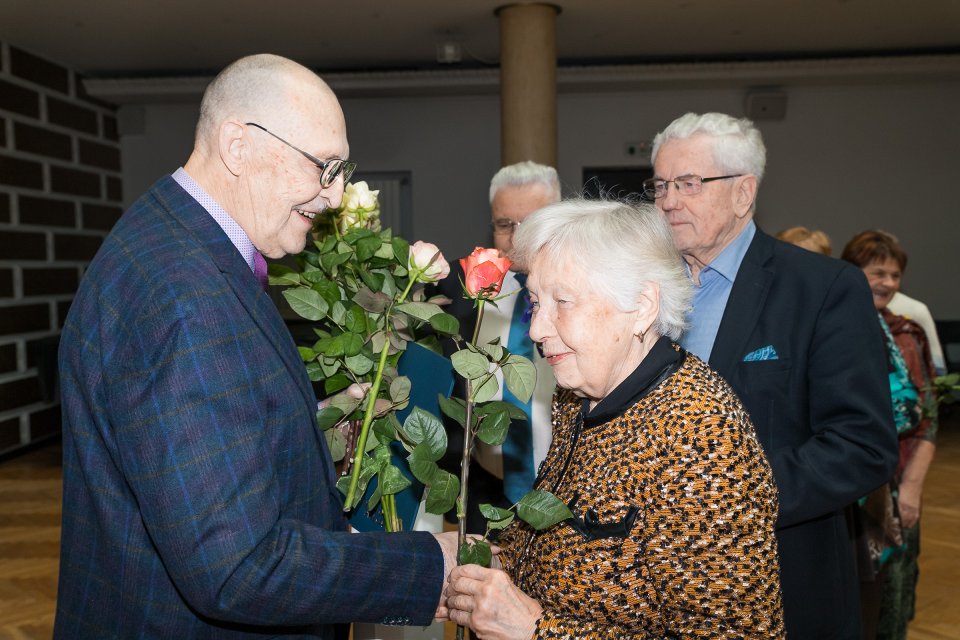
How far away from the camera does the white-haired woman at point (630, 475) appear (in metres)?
1.16

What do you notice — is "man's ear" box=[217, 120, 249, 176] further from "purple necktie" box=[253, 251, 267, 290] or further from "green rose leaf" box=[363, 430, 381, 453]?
"green rose leaf" box=[363, 430, 381, 453]

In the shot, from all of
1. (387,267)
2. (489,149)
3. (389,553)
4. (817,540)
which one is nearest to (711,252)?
(817,540)

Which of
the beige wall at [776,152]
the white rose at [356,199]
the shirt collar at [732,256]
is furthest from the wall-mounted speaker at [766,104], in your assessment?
the white rose at [356,199]

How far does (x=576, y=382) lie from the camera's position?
133 centimetres

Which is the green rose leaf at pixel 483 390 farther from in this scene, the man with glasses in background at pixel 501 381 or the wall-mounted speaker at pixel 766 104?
the wall-mounted speaker at pixel 766 104

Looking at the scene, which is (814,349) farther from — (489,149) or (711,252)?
(489,149)

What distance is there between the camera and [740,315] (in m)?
1.70

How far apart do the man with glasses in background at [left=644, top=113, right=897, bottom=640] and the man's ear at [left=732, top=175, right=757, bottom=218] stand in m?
0.09

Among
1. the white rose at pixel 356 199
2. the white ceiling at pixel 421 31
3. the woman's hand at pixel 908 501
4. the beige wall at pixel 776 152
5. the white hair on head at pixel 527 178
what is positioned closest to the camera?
the white rose at pixel 356 199

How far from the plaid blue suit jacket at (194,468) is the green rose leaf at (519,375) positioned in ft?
0.94

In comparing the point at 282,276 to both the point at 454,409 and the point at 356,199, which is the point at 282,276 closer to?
the point at 356,199

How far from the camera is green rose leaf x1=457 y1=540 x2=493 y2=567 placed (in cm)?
126

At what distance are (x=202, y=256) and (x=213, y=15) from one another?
631 centimetres

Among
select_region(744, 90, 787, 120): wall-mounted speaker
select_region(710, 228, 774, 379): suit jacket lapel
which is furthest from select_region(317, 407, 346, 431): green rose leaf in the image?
select_region(744, 90, 787, 120): wall-mounted speaker
